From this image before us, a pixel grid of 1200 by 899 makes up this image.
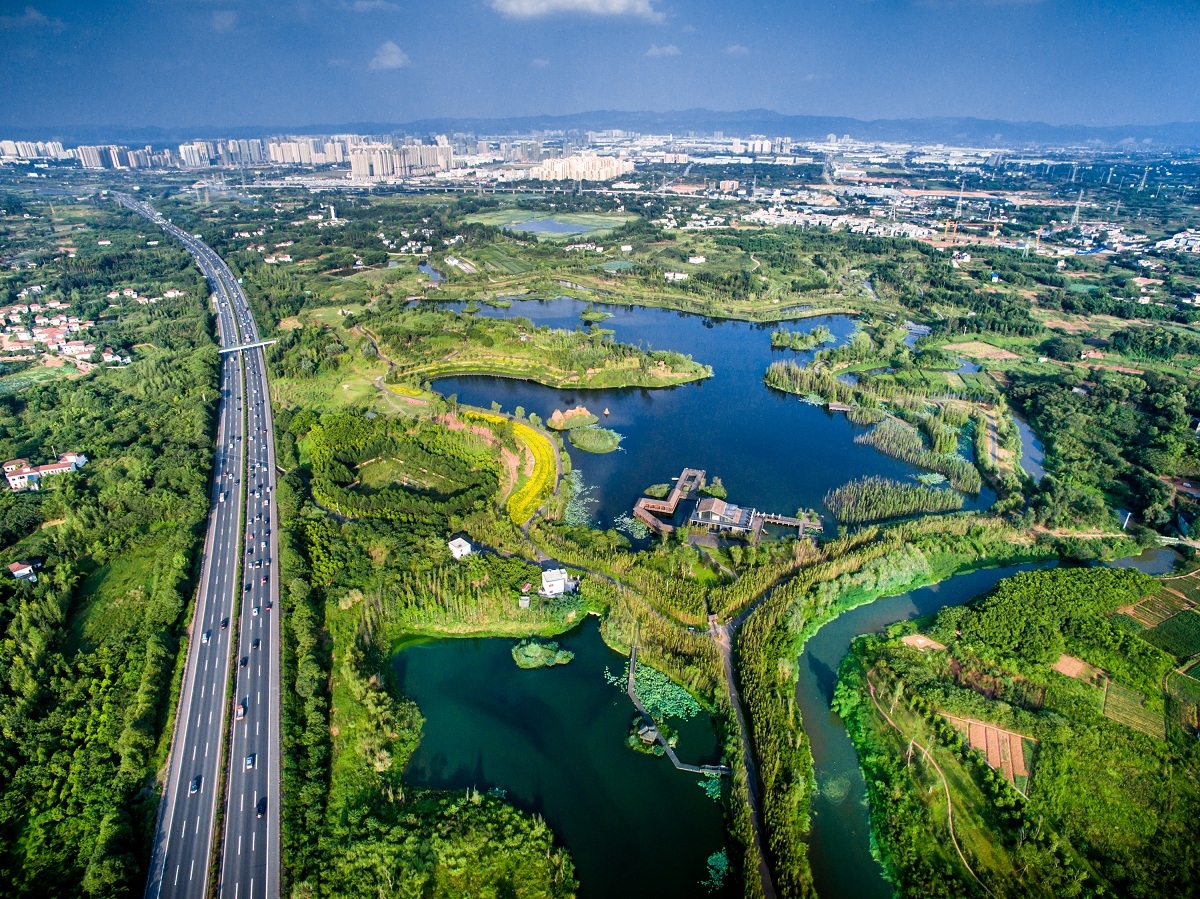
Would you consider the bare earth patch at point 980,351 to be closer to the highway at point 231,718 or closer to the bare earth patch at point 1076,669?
the bare earth patch at point 1076,669

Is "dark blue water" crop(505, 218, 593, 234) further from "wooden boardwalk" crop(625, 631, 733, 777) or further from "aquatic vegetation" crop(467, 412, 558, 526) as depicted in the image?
"wooden boardwalk" crop(625, 631, 733, 777)

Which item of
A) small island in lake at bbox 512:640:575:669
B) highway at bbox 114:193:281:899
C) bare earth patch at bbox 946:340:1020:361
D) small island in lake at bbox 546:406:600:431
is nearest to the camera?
highway at bbox 114:193:281:899

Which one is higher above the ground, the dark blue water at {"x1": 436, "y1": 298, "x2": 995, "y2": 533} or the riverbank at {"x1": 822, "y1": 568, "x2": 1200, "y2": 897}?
the dark blue water at {"x1": 436, "y1": 298, "x2": 995, "y2": 533}

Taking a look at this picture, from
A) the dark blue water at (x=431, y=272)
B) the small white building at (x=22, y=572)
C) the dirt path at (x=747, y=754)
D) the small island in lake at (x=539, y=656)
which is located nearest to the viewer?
the dirt path at (x=747, y=754)

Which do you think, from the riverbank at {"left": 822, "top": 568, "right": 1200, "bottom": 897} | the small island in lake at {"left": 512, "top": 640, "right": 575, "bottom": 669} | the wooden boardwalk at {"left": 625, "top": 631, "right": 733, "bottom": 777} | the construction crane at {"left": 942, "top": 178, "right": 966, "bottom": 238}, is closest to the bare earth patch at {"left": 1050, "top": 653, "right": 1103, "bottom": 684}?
the riverbank at {"left": 822, "top": 568, "right": 1200, "bottom": 897}

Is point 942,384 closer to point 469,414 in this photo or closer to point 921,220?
point 469,414

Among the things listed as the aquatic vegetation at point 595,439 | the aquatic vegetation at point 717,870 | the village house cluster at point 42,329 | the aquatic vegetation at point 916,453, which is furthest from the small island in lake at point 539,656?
the village house cluster at point 42,329

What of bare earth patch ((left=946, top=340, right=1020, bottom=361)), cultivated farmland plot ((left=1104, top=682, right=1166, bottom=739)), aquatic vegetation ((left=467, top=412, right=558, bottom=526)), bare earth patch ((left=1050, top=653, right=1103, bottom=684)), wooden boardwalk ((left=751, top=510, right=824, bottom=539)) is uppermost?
bare earth patch ((left=946, top=340, right=1020, bottom=361))
